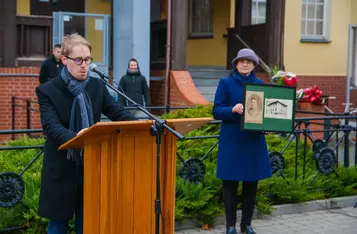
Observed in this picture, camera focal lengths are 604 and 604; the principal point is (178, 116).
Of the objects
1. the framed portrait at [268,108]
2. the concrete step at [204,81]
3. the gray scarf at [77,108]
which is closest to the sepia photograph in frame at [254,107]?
the framed portrait at [268,108]

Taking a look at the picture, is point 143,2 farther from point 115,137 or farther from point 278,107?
point 115,137

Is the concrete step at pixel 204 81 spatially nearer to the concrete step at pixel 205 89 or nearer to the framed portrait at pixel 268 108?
the concrete step at pixel 205 89

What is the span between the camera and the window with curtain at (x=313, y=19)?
16250 mm

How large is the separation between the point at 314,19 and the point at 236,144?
11.4 m

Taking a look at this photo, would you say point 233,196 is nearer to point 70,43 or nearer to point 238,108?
point 238,108

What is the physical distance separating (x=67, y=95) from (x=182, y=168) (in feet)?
10.2

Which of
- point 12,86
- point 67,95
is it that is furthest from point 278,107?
point 12,86

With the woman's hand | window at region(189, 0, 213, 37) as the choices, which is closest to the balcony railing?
window at region(189, 0, 213, 37)

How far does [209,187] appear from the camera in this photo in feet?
22.7

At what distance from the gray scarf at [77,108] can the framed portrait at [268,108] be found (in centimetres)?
198

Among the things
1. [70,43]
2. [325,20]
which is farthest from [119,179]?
[325,20]

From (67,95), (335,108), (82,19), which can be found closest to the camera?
(67,95)

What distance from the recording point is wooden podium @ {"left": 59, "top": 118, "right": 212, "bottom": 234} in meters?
3.71

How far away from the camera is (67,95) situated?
159 inches
